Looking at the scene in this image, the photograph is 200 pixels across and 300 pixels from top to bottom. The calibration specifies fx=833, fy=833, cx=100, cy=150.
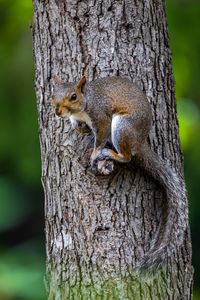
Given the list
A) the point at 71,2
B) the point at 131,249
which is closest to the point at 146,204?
the point at 131,249

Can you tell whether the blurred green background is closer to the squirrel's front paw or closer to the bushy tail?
the bushy tail

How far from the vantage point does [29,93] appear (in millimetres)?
8758

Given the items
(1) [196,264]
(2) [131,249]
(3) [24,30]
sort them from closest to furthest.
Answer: (2) [131,249]
(3) [24,30]
(1) [196,264]

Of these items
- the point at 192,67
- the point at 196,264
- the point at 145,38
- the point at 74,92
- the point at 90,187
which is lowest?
the point at 196,264

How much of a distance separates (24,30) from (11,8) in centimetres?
82

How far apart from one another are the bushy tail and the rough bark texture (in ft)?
0.16

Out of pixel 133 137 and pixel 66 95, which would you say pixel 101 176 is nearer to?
pixel 133 137

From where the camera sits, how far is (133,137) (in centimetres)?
428

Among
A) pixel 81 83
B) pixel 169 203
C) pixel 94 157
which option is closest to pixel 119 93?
pixel 81 83

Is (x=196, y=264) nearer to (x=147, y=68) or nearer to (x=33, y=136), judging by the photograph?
(x=33, y=136)

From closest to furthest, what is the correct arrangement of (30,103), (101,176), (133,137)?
(101,176) → (133,137) → (30,103)

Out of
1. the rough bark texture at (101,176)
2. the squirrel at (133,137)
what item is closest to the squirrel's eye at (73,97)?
the squirrel at (133,137)

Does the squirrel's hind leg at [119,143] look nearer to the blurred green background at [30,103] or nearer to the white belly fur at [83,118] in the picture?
the white belly fur at [83,118]

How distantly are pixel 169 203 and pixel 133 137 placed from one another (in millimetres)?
385
